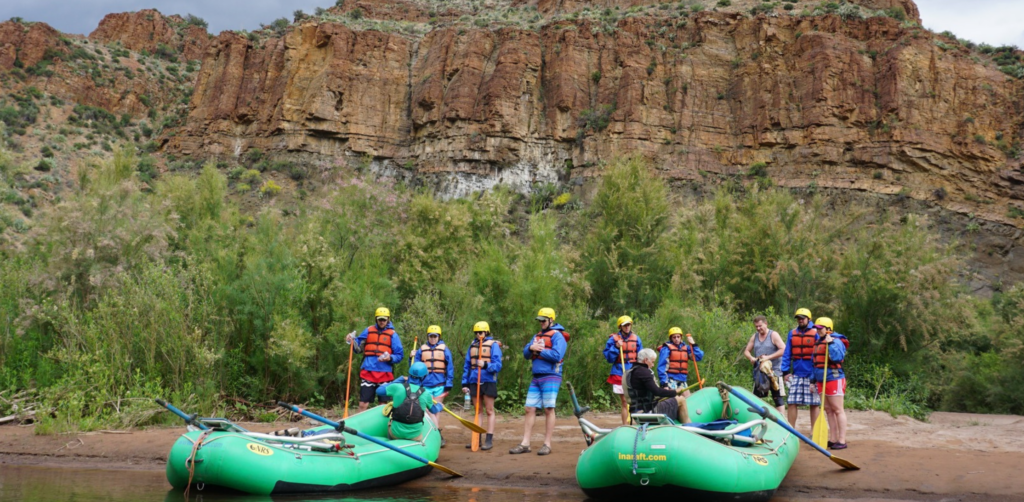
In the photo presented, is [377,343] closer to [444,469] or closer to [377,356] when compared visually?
[377,356]

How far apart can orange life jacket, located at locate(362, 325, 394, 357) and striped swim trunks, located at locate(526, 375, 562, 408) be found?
7.92ft

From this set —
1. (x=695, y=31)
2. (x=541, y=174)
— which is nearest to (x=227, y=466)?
(x=541, y=174)

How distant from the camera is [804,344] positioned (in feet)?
32.6

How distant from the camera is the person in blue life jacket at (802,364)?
9883 millimetres

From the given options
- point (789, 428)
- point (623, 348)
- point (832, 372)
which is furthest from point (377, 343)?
point (832, 372)

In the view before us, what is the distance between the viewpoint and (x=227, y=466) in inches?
310

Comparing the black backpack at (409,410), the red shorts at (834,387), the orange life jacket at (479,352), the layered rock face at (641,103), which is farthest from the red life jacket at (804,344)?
the layered rock face at (641,103)

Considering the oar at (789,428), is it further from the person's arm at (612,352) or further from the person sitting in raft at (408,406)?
the person sitting in raft at (408,406)

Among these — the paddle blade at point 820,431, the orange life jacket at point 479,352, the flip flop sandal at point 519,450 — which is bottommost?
the flip flop sandal at point 519,450

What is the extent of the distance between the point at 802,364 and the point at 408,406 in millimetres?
5428

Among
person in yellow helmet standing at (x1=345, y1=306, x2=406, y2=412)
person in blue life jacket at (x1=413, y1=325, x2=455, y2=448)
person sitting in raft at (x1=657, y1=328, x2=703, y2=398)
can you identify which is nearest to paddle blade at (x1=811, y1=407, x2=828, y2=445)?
person sitting in raft at (x1=657, y1=328, x2=703, y2=398)

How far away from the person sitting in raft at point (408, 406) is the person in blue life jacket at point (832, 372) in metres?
5.27

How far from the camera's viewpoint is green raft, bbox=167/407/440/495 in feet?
26.0

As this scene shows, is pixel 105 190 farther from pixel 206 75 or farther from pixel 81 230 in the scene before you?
pixel 206 75
